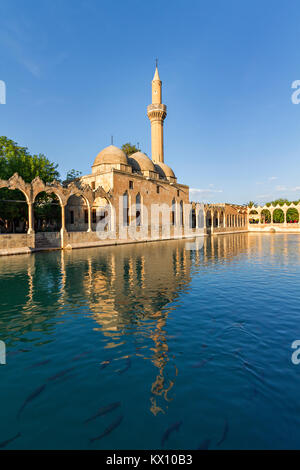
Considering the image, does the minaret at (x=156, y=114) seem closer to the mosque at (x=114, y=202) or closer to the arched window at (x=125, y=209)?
the mosque at (x=114, y=202)

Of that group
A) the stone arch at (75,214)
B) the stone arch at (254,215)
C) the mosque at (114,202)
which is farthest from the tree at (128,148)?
the stone arch at (254,215)

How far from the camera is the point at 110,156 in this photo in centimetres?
3369

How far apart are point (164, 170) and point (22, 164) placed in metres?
23.6

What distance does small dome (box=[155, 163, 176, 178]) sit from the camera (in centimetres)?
4216

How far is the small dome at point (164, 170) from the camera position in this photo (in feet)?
138

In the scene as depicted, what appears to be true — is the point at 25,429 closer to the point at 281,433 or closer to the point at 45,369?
the point at 45,369

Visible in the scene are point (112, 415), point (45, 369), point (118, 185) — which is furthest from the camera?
point (118, 185)

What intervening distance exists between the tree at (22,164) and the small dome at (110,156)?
696 centimetres

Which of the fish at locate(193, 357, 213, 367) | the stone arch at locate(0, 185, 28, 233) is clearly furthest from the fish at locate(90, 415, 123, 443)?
the stone arch at locate(0, 185, 28, 233)

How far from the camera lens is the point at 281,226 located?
5966 cm

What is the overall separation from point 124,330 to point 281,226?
62.9 meters

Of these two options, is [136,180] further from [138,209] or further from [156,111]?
[156,111]

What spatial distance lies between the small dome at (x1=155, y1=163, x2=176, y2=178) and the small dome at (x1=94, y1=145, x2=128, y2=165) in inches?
348
